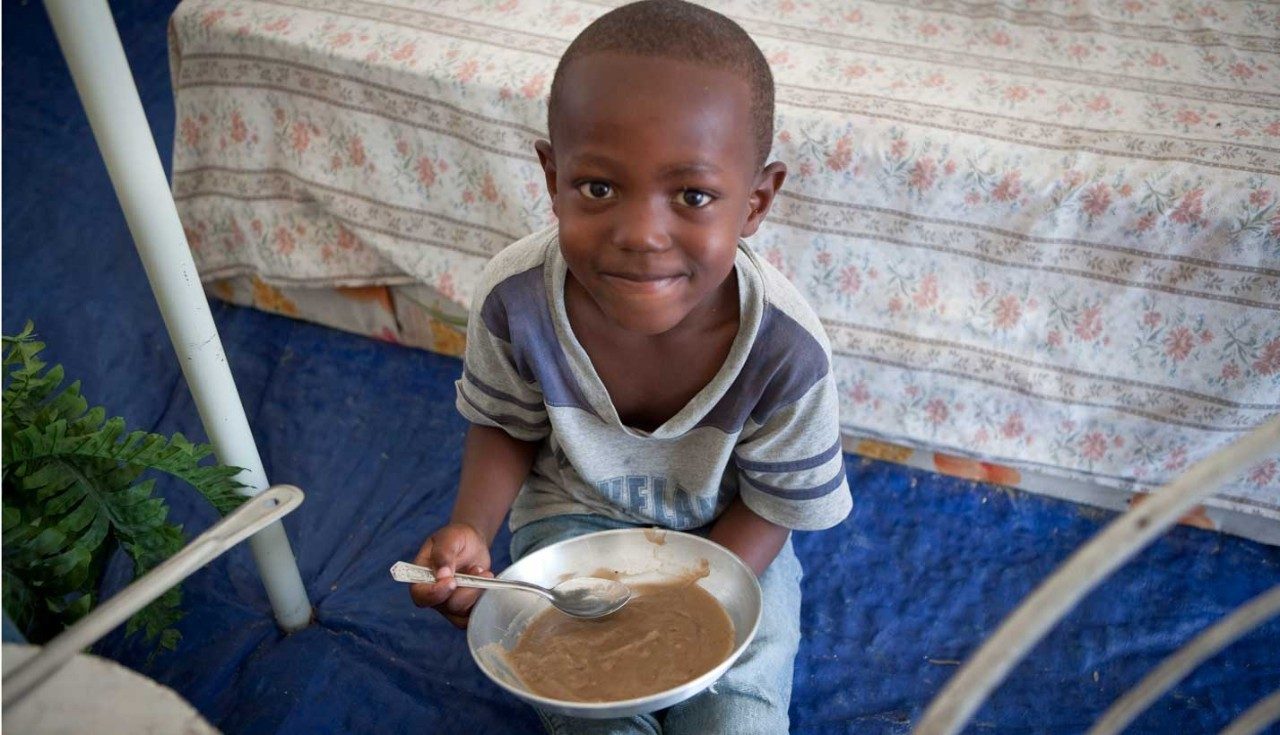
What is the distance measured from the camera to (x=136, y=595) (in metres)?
0.52

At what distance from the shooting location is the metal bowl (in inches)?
37.3

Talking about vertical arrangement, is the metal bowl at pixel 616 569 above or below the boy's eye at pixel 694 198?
below

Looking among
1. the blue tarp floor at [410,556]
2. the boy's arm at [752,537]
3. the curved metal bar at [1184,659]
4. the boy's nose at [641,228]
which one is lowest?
the blue tarp floor at [410,556]

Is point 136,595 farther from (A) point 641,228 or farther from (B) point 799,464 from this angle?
(B) point 799,464

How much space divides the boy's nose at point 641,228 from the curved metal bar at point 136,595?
0.31 metres

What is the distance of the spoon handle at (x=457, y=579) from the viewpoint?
0.88 meters

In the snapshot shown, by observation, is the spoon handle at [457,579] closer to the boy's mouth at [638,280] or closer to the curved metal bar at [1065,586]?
the boy's mouth at [638,280]

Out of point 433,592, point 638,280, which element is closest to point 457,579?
point 433,592

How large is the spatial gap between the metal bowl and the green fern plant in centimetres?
35

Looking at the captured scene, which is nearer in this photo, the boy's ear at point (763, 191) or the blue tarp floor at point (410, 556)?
the boy's ear at point (763, 191)

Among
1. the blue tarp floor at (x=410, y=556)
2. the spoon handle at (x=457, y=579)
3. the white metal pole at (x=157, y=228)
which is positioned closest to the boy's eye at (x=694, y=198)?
the spoon handle at (x=457, y=579)

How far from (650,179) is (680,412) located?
272 mm

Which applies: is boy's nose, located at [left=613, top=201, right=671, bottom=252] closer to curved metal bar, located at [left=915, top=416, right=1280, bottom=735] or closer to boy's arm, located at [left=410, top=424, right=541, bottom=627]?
boy's arm, located at [left=410, top=424, right=541, bottom=627]

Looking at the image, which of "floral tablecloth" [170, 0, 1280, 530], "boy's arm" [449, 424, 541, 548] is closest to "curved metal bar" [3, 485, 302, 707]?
"boy's arm" [449, 424, 541, 548]
